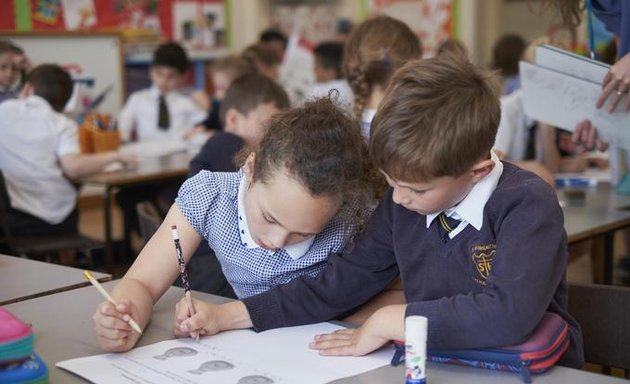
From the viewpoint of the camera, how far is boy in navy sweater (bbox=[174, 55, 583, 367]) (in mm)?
1284

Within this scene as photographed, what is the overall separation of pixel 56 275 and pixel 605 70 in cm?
151

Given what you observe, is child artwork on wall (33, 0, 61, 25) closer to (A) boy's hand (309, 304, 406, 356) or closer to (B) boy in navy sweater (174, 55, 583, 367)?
(B) boy in navy sweater (174, 55, 583, 367)

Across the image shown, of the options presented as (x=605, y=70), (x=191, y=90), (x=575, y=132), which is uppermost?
(x=605, y=70)

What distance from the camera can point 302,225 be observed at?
4.91 ft

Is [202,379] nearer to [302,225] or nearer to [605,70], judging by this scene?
[302,225]

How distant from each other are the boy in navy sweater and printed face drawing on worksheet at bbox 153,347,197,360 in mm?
50

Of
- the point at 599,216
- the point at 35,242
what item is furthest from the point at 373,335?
the point at 35,242

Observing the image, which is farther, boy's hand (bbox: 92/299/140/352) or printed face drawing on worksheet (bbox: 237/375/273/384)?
boy's hand (bbox: 92/299/140/352)

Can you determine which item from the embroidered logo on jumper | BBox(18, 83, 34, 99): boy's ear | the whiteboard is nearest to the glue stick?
the embroidered logo on jumper

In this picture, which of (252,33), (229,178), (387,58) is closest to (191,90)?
(252,33)

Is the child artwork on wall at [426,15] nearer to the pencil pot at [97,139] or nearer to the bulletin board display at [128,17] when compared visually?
the bulletin board display at [128,17]

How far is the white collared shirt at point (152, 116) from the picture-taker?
5.48 m

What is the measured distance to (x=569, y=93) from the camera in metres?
2.51

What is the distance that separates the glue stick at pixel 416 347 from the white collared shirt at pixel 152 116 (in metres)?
4.45
